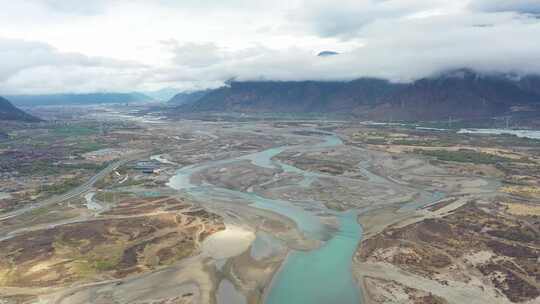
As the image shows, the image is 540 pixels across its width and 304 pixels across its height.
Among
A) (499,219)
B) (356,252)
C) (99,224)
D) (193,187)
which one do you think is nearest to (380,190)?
(499,219)

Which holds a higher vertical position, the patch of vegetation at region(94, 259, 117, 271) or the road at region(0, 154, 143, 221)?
the road at region(0, 154, 143, 221)

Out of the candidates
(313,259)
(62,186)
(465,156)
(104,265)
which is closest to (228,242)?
(313,259)

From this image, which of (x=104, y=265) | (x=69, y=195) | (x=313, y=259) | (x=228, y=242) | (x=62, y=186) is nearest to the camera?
(x=104, y=265)

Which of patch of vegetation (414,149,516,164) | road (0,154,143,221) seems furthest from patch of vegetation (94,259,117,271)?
patch of vegetation (414,149,516,164)

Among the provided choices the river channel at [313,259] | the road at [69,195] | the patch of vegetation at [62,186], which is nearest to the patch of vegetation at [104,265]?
the river channel at [313,259]

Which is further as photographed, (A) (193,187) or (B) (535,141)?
(B) (535,141)

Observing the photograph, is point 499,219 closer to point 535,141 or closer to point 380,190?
point 380,190

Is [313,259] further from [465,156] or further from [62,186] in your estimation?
[465,156]

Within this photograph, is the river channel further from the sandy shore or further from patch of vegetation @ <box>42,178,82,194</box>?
patch of vegetation @ <box>42,178,82,194</box>

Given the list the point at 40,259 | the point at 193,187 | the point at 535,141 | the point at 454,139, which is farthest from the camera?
the point at 454,139
